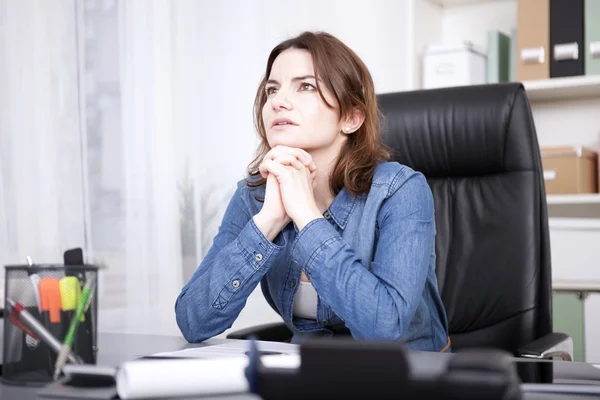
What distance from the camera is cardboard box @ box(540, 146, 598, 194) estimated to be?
262cm

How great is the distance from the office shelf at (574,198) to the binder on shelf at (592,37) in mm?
447

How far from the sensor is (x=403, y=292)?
114 cm

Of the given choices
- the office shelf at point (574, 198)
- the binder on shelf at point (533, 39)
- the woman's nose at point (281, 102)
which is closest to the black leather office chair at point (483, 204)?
the woman's nose at point (281, 102)

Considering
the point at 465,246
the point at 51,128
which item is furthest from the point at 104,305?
the point at 465,246

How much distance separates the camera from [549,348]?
1.28 metres

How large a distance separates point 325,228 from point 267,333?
1.49 feet

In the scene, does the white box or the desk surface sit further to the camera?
the white box

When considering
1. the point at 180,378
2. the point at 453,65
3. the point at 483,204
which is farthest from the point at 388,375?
the point at 453,65

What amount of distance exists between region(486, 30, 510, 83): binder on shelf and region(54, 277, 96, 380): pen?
2.42 meters

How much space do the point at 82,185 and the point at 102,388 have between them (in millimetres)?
1210

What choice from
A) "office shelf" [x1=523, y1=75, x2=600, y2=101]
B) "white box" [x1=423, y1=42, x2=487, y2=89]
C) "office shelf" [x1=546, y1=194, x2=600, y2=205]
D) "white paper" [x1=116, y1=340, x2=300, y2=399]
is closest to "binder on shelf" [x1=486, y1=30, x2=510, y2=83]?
"white box" [x1=423, y1=42, x2=487, y2=89]

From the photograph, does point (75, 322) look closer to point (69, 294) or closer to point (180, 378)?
point (69, 294)

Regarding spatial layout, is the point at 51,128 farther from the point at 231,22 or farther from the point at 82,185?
the point at 231,22

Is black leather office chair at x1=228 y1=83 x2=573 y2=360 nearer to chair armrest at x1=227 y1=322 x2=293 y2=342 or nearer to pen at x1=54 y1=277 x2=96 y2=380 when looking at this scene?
chair armrest at x1=227 y1=322 x2=293 y2=342
